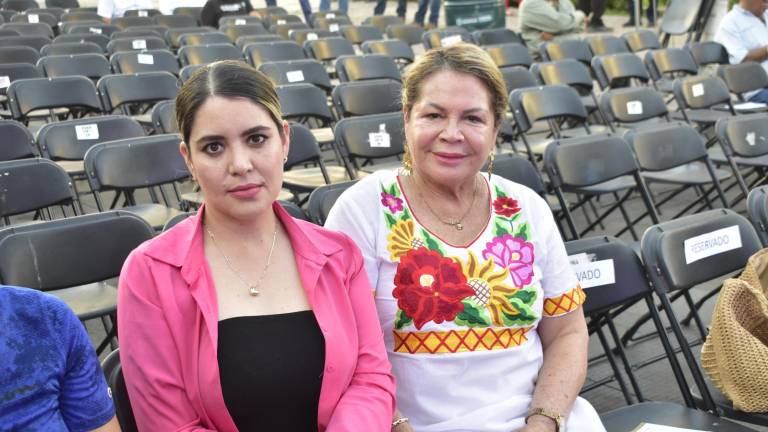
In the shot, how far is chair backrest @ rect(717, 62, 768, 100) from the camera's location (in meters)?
7.74

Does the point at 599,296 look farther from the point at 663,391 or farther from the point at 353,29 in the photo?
the point at 353,29

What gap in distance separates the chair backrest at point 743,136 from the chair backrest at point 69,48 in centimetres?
623

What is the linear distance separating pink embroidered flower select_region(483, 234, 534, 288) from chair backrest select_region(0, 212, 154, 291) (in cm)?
137

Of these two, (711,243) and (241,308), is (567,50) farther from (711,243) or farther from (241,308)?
(241,308)

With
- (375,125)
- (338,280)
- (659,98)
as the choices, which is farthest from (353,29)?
(338,280)

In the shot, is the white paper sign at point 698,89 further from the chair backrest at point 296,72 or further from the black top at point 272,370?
the black top at point 272,370

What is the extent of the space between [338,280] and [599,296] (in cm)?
128

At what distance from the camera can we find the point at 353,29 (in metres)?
10.9

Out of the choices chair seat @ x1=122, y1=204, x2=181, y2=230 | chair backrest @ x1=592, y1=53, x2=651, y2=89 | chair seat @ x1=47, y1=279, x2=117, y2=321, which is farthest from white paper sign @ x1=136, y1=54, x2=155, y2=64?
chair seat @ x1=47, y1=279, x2=117, y2=321

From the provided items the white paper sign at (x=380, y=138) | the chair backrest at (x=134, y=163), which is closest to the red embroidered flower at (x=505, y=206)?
the chair backrest at (x=134, y=163)

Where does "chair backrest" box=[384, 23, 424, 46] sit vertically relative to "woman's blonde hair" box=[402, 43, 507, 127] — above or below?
below

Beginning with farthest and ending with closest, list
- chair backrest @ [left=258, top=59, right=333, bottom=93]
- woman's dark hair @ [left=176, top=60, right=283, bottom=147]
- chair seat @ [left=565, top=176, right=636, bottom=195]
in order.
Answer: chair backrest @ [left=258, top=59, right=333, bottom=93] → chair seat @ [left=565, top=176, right=636, bottom=195] → woman's dark hair @ [left=176, top=60, right=283, bottom=147]

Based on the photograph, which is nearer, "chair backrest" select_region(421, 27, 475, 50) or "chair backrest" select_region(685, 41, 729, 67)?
"chair backrest" select_region(685, 41, 729, 67)

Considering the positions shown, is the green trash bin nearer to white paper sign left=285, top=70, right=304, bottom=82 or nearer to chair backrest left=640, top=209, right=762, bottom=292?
white paper sign left=285, top=70, right=304, bottom=82
